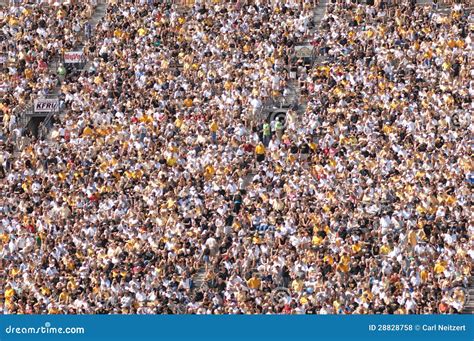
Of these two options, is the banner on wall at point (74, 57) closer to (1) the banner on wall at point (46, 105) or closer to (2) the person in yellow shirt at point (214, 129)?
(1) the banner on wall at point (46, 105)

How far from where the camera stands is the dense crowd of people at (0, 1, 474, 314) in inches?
2153

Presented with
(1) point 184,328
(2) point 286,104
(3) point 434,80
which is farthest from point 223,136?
Result: (1) point 184,328

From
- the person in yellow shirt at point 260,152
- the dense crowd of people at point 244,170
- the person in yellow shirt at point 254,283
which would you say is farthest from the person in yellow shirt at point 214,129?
the person in yellow shirt at point 254,283

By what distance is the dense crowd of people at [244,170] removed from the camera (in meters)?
54.7

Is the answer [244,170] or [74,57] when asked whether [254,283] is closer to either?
[244,170]

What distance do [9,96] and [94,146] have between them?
5.34 m

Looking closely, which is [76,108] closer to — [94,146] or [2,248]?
[94,146]

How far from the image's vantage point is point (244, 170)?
59.9 metres

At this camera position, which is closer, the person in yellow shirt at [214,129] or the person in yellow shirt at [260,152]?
the person in yellow shirt at [260,152]

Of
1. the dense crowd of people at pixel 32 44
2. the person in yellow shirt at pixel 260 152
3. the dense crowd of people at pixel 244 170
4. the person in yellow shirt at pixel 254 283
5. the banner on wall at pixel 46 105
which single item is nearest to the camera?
the person in yellow shirt at pixel 254 283

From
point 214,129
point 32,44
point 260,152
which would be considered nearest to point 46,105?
point 32,44

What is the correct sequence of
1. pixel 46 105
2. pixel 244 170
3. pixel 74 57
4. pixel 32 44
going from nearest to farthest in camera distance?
1. pixel 244 170
2. pixel 46 105
3. pixel 74 57
4. pixel 32 44

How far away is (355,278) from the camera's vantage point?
54.0 meters

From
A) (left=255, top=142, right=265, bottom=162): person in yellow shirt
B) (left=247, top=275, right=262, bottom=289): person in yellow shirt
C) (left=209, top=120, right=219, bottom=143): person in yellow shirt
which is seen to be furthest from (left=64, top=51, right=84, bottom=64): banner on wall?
(left=247, top=275, right=262, bottom=289): person in yellow shirt
